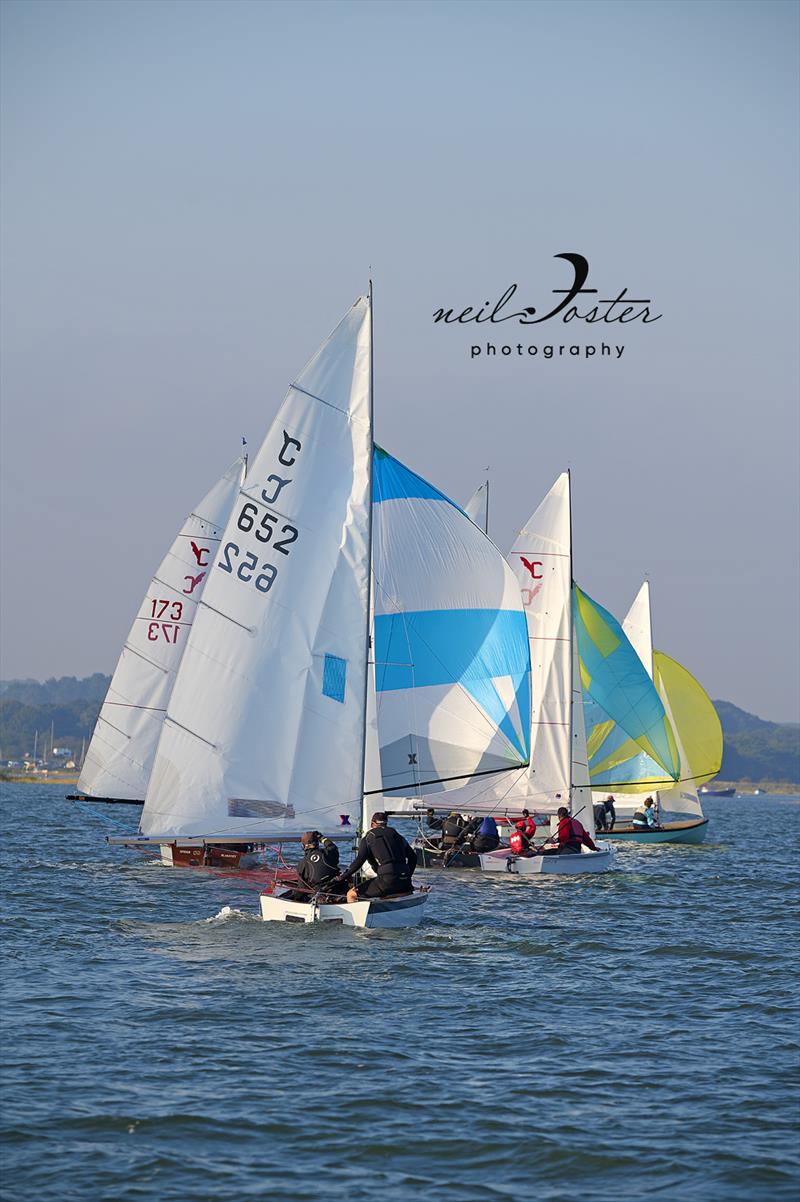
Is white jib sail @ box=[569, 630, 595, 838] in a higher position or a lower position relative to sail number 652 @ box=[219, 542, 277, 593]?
lower

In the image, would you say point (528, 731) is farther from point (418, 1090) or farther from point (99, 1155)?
point (99, 1155)

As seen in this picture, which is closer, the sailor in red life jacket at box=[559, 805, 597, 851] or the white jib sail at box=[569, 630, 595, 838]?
the sailor in red life jacket at box=[559, 805, 597, 851]

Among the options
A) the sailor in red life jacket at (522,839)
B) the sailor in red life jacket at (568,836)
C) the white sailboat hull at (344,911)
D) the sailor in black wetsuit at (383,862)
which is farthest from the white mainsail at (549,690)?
the white sailboat hull at (344,911)

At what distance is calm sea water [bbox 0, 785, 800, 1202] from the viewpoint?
11383 millimetres

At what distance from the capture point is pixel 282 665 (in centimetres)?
2488

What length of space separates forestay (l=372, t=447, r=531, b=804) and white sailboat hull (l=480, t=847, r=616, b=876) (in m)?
5.28

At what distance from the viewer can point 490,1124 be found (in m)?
12.6

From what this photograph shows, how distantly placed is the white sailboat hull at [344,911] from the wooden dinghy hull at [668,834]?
28375 mm

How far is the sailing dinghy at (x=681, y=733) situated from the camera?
53031mm

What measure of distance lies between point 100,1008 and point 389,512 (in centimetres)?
1481

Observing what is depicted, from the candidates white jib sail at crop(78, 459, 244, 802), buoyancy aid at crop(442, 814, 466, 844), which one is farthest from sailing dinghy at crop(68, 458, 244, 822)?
buoyancy aid at crop(442, 814, 466, 844)

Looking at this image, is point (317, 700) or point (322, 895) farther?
point (317, 700)

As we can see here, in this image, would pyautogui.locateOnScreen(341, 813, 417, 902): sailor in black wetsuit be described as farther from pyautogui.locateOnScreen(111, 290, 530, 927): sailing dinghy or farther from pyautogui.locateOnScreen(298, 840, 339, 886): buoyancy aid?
pyautogui.locateOnScreen(111, 290, 530, 927): sailing dinghy

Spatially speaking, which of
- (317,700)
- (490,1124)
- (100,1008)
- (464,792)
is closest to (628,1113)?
(490,1124)
